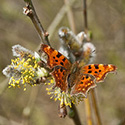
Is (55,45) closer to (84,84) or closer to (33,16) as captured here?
(84,84)

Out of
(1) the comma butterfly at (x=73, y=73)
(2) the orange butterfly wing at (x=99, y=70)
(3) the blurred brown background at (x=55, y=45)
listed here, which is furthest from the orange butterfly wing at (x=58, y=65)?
(3) the blurred brown background at (x=55, y=45)

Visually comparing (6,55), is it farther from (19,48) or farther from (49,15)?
(19,48)

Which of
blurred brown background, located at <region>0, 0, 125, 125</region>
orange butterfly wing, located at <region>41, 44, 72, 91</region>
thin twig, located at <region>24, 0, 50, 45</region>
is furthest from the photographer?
blurred brown background, located at <region>0, 0, 125, 125</region>

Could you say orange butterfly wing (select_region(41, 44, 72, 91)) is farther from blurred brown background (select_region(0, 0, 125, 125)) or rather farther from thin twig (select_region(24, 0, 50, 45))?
blurred brown background (select_region(0, 0, 125, 125))

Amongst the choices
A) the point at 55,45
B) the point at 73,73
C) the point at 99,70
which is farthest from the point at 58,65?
the point at 55,45

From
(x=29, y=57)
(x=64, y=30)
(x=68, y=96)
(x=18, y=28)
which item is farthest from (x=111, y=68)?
(x=18, y=28)

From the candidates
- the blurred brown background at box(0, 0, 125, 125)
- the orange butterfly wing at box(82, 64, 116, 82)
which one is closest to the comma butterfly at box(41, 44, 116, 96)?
the orange butterfly wing at box(82, 64, 116, 82)
